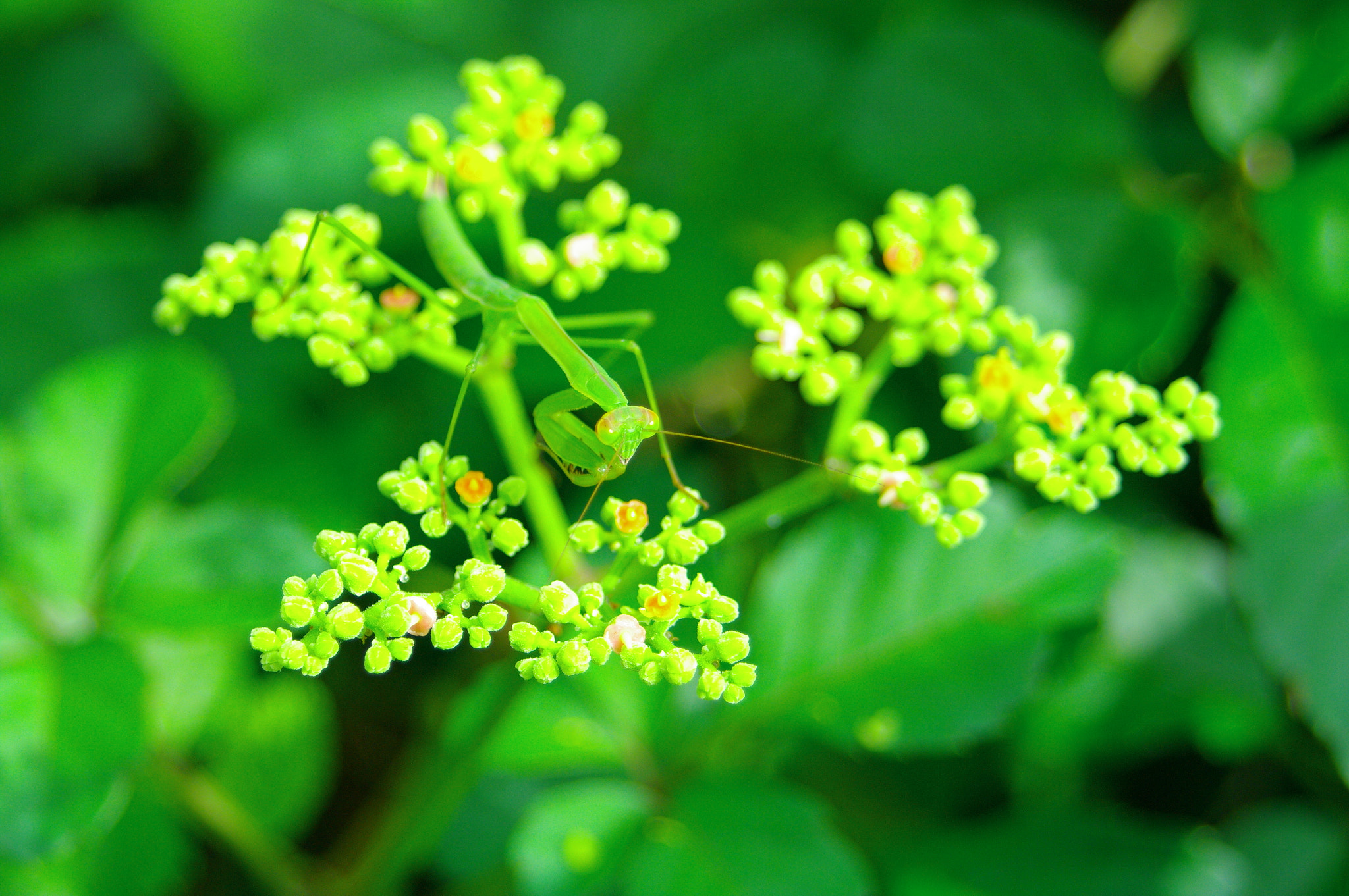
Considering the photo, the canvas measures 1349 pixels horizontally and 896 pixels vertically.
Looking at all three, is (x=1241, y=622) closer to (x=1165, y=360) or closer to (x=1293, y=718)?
(x=1293, y=718)

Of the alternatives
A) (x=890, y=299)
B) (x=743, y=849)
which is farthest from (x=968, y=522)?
(x=743, y=849)

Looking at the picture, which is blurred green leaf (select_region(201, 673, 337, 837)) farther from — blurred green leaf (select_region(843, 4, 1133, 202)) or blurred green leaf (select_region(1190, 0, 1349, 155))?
blurred green leaf (select_region(1190, 0, 1349, 155))

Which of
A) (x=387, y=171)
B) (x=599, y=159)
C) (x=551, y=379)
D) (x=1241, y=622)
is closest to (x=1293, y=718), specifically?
(x=1241, y=622)

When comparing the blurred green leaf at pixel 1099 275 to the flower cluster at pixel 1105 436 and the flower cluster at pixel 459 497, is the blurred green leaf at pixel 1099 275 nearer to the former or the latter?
the flower cluster at pixel 1105 436

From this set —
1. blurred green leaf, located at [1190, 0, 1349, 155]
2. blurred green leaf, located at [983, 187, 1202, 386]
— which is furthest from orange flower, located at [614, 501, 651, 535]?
blurred green leaf, located at [1190, 0, 1349, 155]

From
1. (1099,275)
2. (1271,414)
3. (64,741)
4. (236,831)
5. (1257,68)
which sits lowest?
(236,831)

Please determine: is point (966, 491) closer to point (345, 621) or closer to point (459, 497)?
point (459, 497)
